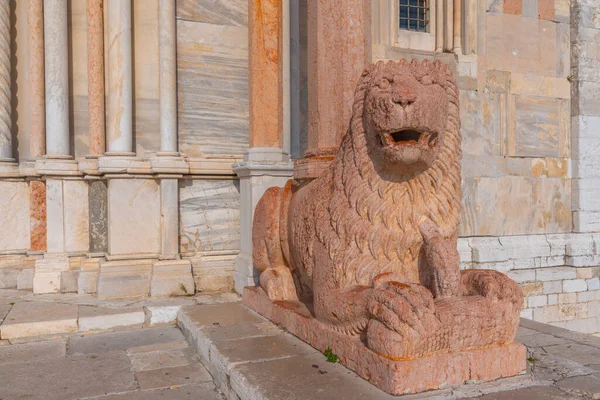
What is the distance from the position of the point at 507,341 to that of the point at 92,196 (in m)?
4.49

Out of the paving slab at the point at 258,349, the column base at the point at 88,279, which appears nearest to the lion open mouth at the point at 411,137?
the paving slab at the point at 258,349

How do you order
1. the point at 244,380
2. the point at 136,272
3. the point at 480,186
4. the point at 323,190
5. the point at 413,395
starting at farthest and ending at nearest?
the point at 480,186 < the point at 136,272 < the point at 323,190 < the point at 244,380 < the point at 413,395

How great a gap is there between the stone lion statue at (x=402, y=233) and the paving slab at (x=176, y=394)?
823mm

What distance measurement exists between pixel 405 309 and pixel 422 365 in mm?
282

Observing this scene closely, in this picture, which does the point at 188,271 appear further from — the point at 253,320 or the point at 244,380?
the point at 244,380

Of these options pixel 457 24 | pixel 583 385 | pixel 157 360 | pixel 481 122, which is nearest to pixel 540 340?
pixel 583 385

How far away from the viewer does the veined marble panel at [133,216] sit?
16.7 feet

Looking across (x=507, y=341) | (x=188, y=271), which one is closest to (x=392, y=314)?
(x=507, y=341)

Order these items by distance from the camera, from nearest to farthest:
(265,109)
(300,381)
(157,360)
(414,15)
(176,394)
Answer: (300,381), (176,394), (157,360), (265,109), (414,15)

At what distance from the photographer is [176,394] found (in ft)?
9.71

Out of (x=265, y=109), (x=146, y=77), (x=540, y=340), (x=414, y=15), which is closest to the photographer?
(x=540, y=340)

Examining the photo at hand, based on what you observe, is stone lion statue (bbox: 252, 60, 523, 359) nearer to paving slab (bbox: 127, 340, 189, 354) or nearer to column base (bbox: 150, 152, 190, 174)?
paving slab (bbox: 127, 340, 189, 354)

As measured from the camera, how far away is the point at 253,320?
3.85 m

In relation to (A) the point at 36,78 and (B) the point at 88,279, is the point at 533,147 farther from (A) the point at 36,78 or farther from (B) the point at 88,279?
(A) the point at 36,78
